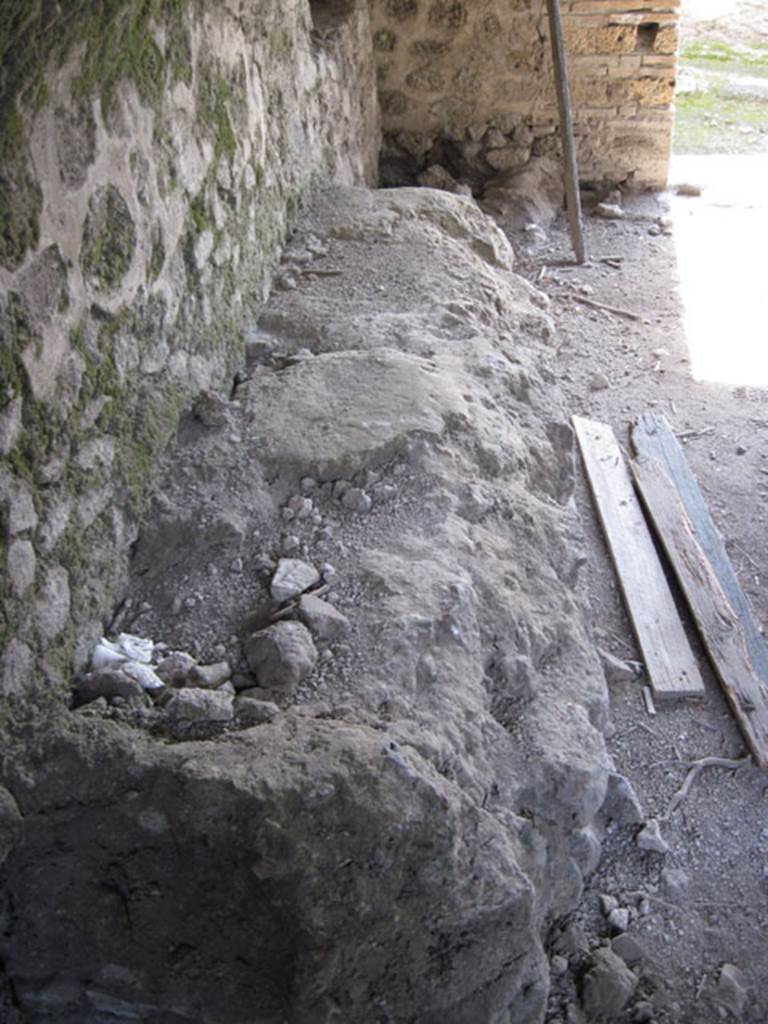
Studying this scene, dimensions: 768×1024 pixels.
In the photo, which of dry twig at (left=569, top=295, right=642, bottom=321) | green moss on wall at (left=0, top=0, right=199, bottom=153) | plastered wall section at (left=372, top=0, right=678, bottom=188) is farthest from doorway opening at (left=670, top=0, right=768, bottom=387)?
green moss on wall at (left=0, top=0, right=199, bottom=153)

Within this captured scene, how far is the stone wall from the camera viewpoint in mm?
1749

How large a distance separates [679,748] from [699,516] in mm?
1110

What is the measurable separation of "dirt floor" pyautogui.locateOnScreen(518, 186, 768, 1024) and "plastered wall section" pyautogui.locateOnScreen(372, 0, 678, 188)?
4.69ft

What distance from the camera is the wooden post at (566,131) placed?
16.1ft

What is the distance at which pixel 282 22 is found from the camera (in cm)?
362

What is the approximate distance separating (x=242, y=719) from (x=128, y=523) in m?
0.56

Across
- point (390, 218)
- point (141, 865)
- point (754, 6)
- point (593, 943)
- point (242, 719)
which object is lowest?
point (593, 943)

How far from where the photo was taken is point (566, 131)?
17.0ft

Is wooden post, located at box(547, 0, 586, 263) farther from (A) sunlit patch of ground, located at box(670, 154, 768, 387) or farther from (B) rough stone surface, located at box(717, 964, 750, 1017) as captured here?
(B) rough stone surface, located at box(717, 964, 750, 1017)

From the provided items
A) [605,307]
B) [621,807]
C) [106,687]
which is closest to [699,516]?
[621,807]

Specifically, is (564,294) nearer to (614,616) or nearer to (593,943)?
(614,616)

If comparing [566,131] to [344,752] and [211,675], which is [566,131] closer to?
[211,675]

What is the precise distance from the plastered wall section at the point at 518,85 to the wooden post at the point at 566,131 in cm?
51

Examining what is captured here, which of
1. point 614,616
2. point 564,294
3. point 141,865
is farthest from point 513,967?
point 564,294
